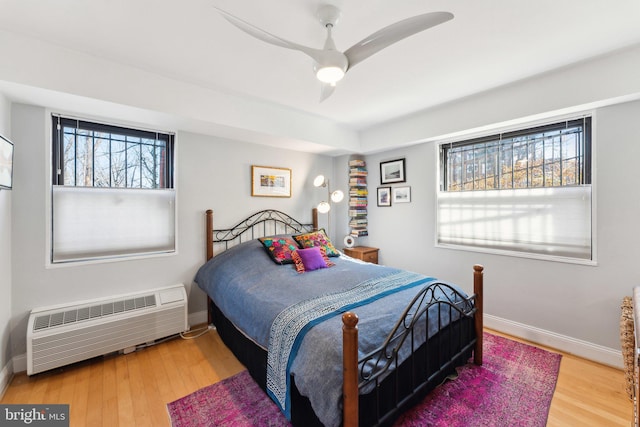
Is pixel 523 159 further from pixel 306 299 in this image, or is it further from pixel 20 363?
pixel 20 363

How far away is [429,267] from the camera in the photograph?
136 inches

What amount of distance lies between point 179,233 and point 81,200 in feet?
2.88

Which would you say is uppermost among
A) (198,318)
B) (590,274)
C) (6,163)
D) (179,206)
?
(6,163)

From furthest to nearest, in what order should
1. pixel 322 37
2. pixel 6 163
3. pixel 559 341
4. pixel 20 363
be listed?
pixel 559 341
pixel 20 363
pixel 6 163
pixel 322 37

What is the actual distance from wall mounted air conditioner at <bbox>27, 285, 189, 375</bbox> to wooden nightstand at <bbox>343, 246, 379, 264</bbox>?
7.24 ft

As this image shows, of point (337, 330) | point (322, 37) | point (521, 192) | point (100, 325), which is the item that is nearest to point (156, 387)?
point (100, 325)

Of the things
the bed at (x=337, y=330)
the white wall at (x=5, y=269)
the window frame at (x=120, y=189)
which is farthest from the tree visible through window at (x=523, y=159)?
the white wall at (x=5, y=269)

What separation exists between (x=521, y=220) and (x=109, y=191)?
412cm

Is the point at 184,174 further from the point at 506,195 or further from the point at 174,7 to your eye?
the point at 506,195

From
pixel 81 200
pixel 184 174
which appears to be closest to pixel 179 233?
pixel 184 174

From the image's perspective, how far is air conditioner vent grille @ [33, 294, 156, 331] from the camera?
2150 millimetres

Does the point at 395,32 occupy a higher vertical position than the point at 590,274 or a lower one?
higher

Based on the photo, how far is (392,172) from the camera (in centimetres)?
381

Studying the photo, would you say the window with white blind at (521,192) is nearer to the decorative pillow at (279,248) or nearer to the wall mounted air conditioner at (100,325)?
the decorative pillow at (279,248)
